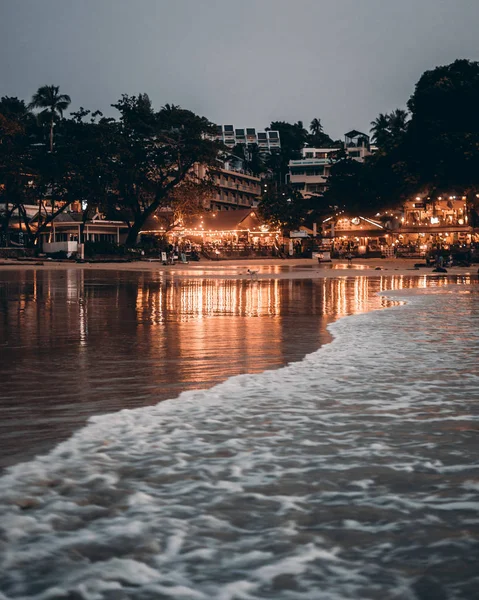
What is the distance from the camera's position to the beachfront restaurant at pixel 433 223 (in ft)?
232

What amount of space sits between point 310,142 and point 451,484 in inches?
7377

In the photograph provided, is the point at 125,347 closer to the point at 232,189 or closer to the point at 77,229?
the point at 77,229

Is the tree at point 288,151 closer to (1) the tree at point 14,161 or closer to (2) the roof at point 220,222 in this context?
(2) the roof at point 220,222

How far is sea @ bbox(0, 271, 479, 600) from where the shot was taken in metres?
2.94

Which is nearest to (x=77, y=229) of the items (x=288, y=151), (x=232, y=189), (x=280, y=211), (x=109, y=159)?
(x=109, y=159)

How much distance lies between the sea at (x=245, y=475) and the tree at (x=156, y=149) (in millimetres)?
59023

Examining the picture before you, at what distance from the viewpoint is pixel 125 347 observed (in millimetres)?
9609

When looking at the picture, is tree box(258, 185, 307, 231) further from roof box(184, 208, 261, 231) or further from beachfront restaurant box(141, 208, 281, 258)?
roof box(184, 208, 261, 231)

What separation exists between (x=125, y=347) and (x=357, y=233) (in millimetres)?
67521

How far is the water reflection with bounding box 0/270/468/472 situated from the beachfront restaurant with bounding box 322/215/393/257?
54.2 metres

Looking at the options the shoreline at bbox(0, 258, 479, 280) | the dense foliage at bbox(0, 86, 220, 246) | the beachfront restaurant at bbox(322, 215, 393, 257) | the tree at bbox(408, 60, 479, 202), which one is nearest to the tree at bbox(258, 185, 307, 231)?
the beachfront restaurant at bbox(322, 215, 393, 257)

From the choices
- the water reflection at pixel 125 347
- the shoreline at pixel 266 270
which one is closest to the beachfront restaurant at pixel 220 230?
the shoreline at pixel 266 270

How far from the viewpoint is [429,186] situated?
65.6 metres

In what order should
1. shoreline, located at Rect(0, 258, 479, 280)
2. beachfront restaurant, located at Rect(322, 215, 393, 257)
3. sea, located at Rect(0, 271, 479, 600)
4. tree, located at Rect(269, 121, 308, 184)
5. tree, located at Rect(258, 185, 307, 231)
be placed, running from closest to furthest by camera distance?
sea, located at Rect(0, 271, 479, 600), shoreline, located at Rect(0, 258, 479, 280), beachfront restaurant, located at Rect(322, 215, 393, 257), tree, located at Rect(258, 185, 307, 231), tree, located at Rect(269, 121, 308, 184)
